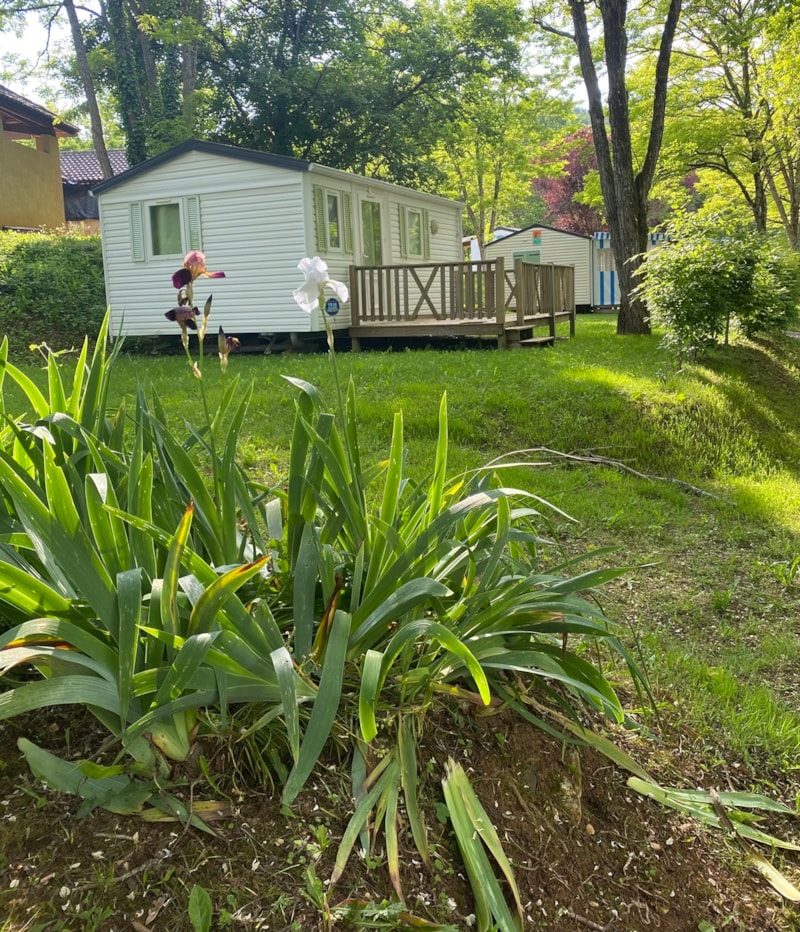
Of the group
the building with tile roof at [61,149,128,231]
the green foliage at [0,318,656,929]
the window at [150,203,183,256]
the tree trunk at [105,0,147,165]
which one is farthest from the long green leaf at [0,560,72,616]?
the building with tile roof at [61,149,128,231]

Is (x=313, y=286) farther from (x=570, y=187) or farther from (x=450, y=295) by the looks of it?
(x=570, y=187)

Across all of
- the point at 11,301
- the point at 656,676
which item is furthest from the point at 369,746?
the point at 11,301

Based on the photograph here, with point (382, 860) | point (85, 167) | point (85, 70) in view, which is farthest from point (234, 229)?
point (85, 167)

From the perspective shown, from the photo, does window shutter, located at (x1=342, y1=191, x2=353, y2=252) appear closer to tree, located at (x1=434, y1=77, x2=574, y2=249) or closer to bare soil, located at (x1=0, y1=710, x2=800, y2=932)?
tree, located at (x1=434, y1=77, x2=574, y2=249)

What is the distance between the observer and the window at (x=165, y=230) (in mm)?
13992

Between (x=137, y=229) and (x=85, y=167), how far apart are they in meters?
19.3

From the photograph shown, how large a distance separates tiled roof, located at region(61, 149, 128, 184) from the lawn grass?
21.4 meters

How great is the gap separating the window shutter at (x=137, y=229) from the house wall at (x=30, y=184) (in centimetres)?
1028

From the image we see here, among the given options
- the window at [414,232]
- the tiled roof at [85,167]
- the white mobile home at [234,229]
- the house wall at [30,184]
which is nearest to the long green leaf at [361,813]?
the white mobile home at [234,229]

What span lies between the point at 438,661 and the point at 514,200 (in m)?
43.9

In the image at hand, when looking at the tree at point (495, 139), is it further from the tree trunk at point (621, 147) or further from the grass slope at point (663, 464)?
the grass slope at point (663, 464)

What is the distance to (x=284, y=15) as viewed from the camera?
853 inches

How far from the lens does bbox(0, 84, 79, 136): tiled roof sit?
21.8 m

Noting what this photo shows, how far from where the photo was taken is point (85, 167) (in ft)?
100
